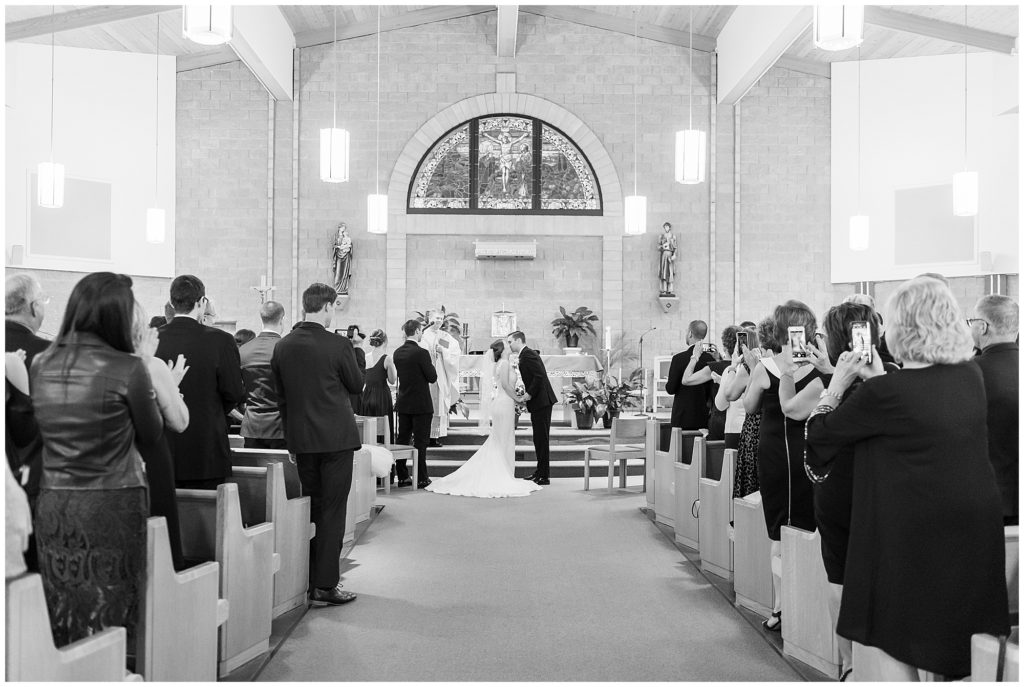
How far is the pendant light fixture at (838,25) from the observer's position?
562 cm

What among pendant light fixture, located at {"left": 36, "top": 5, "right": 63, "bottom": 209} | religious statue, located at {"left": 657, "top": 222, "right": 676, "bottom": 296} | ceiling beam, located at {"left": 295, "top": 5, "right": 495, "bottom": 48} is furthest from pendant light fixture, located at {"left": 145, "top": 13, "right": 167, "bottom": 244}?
religious statue, located at {"left": 657, "top": 222, "right": 676, "bottom": 296}

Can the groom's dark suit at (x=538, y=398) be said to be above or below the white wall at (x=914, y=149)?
below

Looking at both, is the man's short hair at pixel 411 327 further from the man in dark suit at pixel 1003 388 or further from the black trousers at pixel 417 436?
the man in dark suit at pixel 1003 388

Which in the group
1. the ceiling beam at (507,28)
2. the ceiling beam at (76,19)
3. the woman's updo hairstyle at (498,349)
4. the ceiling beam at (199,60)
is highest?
the ceiling beam at (507,28)

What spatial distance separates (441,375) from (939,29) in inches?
288

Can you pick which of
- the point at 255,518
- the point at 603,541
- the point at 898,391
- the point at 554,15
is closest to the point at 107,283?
the point at 255,518

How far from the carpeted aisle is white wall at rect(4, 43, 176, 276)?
817 centimetres

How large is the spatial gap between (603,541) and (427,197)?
8.70m

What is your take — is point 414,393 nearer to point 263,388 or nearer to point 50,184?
point 263,388


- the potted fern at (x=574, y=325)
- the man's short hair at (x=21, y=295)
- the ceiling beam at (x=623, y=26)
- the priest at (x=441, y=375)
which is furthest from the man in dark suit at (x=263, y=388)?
the ceiling beam at (x=623, y=26)

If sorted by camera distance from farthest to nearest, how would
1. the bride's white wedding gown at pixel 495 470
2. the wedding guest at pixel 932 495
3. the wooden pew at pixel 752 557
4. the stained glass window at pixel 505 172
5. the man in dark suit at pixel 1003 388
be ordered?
the stained glass window at pixel 505 172 < the bride's white wedding gown at pixel 495 470 < the wooden pew at pixel 752 557 < the man in dark suit at pixel 1003 388 < the wedding guest at pixel 932 495

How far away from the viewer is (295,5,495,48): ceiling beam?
1319 cm

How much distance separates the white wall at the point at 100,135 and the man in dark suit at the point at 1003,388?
→ 11919 mm

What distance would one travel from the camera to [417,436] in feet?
26.6
